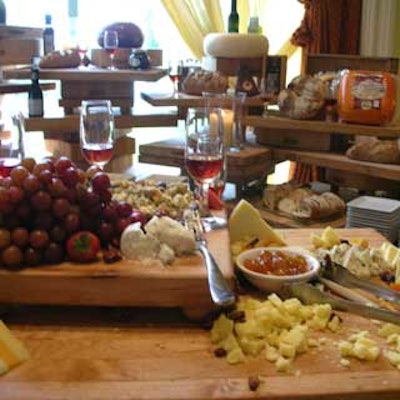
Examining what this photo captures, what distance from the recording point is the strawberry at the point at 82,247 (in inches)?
35.1

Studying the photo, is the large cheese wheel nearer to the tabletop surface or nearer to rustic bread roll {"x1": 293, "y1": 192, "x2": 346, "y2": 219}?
the tabletop surface

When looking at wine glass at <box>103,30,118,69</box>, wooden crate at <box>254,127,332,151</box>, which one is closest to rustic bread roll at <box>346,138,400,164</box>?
wooden crate at <box>254,127,332,151</box>

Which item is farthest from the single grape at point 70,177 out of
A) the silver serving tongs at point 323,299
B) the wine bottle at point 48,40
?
the wine bottle at point 48,40

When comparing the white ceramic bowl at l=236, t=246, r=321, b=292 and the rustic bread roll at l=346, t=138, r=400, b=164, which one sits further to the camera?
the rustic bread roll at l=346, t=138, r=400, b=164

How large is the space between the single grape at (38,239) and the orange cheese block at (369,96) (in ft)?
4.40

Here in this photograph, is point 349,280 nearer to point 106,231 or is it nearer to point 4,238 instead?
point 106,231

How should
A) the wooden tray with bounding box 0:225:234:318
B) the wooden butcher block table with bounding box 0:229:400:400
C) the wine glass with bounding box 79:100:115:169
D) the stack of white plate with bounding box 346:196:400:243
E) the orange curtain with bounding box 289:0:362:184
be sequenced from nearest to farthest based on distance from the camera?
the wooden butcher block table with bounding box 0:229:400:400, the wooden tray with bounding box 0:225:234:318, the wine glass with bounding box 79:100:115:169, the stack of white plate with bounding box 346:196:400:243, the orange curtain with bounding box 289:0:362:184

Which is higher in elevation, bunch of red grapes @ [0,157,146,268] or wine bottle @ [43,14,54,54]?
wine bottle @ [43,14,54,54]

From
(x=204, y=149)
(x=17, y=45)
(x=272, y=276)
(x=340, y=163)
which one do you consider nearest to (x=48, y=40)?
(x=17, y=45)

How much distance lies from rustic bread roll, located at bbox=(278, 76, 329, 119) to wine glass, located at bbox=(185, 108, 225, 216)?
1.01 metres

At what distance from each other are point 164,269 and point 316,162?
1.31 metres

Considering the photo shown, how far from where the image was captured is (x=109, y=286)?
0.86 meters

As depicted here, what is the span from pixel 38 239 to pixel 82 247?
63 mm

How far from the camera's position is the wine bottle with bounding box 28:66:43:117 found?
220 centimetres
